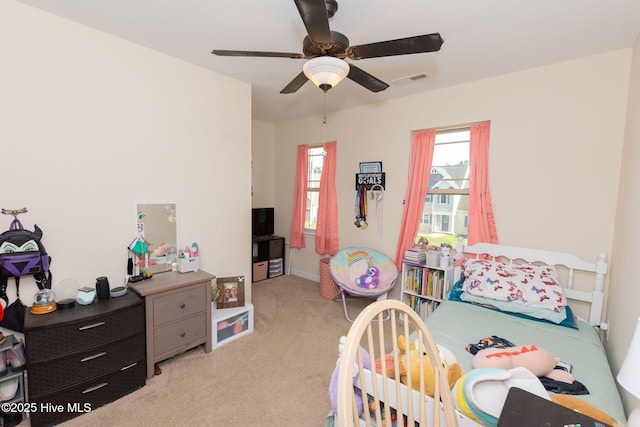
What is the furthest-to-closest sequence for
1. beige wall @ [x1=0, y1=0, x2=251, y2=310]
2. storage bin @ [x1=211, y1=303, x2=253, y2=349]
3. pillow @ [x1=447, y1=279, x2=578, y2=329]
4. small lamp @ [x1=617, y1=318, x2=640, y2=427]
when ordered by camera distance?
storage bin @ [x1=211, y1=303, x2=253, y2=349], pillow @ [x1=447, y1=279, x2=578, y2=329], beige wall @ [x1=0, y1=0, x2=251, y2=310], small lamp @ [x1=617, y1=318, x2=640, y2=427]

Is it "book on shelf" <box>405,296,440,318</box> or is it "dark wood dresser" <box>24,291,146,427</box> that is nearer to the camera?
"dark wood dresser" <box>24,291,146,427</box>

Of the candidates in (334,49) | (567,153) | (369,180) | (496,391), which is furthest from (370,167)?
(496,391)

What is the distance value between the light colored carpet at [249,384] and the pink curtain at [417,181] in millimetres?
1270

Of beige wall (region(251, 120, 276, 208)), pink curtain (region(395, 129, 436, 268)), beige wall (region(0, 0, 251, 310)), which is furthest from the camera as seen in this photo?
beige wall (region(251, 120, 276, 208))

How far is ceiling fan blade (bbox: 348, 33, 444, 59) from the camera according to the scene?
142 centimetres

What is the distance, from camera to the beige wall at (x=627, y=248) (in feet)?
4.91

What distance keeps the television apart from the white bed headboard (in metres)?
3.05

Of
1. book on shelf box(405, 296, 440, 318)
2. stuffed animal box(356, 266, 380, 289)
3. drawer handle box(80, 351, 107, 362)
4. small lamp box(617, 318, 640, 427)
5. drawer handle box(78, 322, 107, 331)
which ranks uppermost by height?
small lamp box(617, 318, 640, 427)

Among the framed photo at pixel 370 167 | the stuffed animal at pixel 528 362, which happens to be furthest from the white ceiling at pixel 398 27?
the stuffed animal at pixel 528 362

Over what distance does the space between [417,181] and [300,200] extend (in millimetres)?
1894

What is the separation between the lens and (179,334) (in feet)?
7.35

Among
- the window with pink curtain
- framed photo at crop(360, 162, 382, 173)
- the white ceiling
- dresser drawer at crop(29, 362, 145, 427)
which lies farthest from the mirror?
the window with pink curtain

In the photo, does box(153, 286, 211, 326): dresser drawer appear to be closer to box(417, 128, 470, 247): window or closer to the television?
the television

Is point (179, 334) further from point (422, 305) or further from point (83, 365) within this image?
A: point (422, 305)
